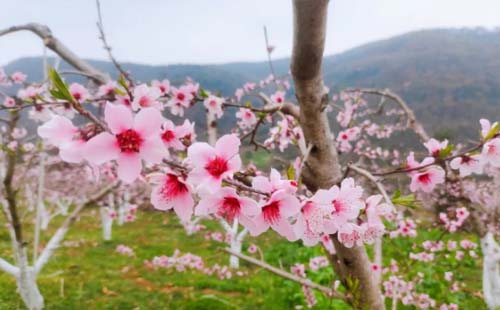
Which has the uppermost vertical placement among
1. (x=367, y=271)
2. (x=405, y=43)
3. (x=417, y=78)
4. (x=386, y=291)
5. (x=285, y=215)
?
(x=405, y=43)

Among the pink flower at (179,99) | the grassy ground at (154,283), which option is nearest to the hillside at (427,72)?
the grassy ground at (154,283)

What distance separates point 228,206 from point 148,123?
0.31 m

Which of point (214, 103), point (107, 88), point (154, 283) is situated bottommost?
point (154, 283)

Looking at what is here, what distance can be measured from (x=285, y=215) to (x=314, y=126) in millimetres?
815

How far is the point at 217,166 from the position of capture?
3.03 ft

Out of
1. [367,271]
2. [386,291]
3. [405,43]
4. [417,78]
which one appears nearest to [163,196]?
[367,271]

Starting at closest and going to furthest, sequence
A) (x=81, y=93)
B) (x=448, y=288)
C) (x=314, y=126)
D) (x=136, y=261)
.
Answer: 1. (x=314, y=126)
2. (x=81, y=93)
3. (x=448, y=288)
4. (x=136, y=261)

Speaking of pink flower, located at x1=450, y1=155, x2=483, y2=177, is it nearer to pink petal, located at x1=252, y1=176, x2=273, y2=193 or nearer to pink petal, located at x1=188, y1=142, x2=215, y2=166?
pink petal, located at x1=252, y1=176, x2=273, y2=193

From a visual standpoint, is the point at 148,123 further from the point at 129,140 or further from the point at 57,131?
the point at 57,131

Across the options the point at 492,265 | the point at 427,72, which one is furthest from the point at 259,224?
the point at 427,72

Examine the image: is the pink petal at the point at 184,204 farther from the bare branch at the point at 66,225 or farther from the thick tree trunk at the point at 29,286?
the thick tree trunk at the point at 29,286

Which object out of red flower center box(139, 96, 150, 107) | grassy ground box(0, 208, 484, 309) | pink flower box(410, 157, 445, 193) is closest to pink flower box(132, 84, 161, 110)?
red flower center box(139, 96, 150, 107)

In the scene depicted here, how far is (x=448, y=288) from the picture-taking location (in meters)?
6.77

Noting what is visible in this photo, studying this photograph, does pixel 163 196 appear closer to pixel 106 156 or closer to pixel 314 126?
pixel 106 156
